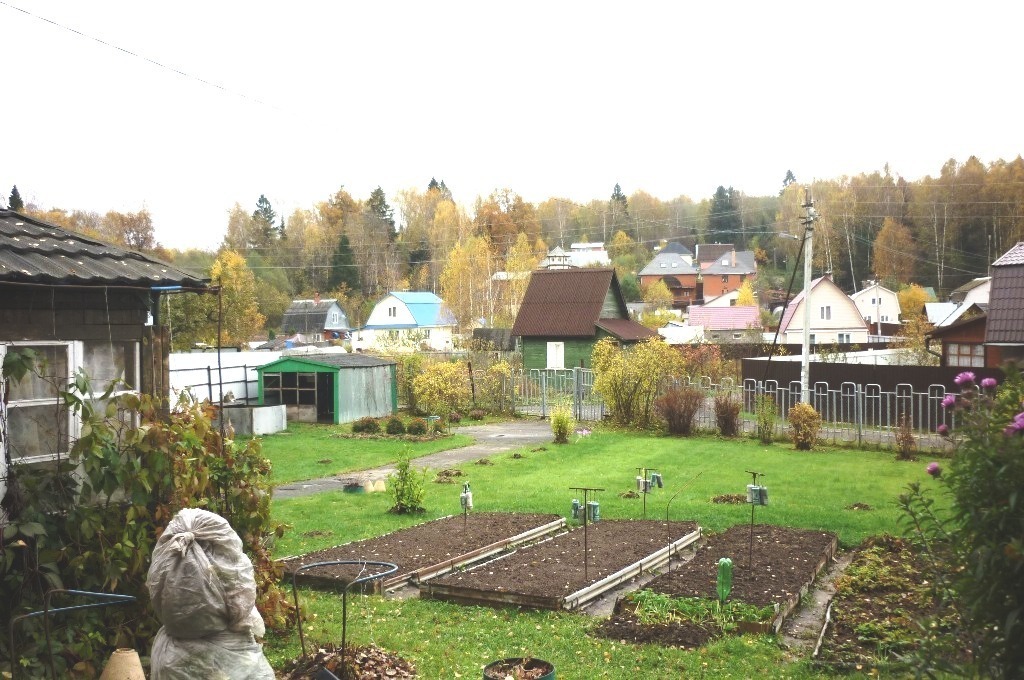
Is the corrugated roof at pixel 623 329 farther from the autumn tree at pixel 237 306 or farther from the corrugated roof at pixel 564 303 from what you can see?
the autumn tree at pixel 237 306

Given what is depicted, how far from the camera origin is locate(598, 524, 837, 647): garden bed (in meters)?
7.18

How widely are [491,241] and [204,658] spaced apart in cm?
6947

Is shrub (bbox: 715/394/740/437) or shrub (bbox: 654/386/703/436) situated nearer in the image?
shrub (bbox: 715/394/740/437)

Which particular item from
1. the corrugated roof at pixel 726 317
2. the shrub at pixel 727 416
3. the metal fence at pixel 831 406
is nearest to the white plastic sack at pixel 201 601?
the metal fence at pixel 831 406

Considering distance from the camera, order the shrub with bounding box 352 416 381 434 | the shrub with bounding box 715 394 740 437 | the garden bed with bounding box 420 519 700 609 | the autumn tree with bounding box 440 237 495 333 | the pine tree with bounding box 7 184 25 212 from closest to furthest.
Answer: the garden bed with bounding box 420 519 700 609 < the shrub with bounding box 715 394 740 437 < the shrub with bounding box 352 416 381 434 < the pine tree with bounding box 7 184 25 212 < the autumn tree with bounding box 440 237 495 333

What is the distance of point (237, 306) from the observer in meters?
44.2

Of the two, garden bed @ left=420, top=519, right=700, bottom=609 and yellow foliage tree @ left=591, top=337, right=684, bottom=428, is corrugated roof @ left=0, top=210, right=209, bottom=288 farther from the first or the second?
yellow foliage tree @ left=591, top=337, right=684, bottom=428

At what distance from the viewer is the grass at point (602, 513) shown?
263 inches

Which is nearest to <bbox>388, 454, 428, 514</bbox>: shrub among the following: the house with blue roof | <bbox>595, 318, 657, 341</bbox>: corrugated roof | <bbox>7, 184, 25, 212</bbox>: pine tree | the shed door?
the shed door

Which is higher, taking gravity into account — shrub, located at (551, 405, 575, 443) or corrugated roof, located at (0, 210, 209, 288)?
corrugated roof, located at (0, 210, 209, 288)

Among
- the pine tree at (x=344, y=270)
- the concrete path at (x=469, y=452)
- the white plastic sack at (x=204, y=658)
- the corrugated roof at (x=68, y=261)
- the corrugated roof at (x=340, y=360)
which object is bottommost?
the concrete path at (x=469, y=452)

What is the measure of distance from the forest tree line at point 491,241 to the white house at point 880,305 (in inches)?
73.6

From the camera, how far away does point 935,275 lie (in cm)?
6738

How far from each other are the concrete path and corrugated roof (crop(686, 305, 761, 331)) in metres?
29.2
